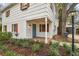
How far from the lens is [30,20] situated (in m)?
4.02

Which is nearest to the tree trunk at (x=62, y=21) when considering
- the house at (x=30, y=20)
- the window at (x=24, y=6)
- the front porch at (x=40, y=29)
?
the house at (x=30, y=20)

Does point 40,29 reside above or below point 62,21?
below

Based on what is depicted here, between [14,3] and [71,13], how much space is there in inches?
48.1

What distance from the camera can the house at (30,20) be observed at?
12.8ft

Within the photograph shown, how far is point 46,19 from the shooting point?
389cm

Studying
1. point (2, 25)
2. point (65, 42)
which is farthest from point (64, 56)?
point (2, 25)

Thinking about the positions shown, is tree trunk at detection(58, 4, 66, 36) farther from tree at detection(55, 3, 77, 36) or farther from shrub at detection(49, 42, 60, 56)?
shrub at detection(49, 42, 60, 56)

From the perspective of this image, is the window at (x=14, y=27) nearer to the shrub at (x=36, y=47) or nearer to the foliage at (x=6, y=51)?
the foliage at (x=6, y=51)

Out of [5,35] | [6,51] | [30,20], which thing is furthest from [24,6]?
[6,51]

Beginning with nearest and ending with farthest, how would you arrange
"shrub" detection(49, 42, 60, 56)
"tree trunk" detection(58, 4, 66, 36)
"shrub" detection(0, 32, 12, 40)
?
1. "shrub" detection(49, 42, 60, 56)
2. "tree trunk" detection(58, 4, 66, 36)
3. "shrub" detection(0, 32, 12, 40)

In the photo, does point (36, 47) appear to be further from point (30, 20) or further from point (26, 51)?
point (30, 20)

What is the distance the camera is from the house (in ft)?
12.8

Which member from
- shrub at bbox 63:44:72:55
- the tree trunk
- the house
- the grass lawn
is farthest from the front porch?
shrub at bbox 63:44:72:55

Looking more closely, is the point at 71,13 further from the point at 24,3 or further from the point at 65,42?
the point at 24,3
